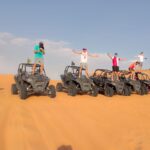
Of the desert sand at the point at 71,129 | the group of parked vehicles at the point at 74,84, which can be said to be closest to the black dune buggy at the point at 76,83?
the group of parked vehicles at the point at 74,84

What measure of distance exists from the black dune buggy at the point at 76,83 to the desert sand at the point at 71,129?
13.2 feet

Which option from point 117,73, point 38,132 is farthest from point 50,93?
point 38,132

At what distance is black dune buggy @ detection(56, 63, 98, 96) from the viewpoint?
1473cm

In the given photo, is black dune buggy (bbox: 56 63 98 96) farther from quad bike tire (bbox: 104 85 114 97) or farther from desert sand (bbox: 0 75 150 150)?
desert sand (bbox: 0 75 150 150)

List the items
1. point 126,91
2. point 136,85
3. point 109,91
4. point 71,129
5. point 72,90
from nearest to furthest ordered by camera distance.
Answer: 1. point 71,129
2. point 72,90
3. point 109,91
4. point 126,91
5. point 136,85

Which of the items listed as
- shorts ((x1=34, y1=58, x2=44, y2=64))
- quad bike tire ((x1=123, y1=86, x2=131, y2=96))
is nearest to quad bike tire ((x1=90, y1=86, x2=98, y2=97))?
quad bike tire ((x1=123, y1=86, x2=131, y2=96))

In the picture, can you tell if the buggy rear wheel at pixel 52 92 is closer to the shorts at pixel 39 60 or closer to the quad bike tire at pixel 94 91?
the shorts at pixel 39 60

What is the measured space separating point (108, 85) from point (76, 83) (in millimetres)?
1947

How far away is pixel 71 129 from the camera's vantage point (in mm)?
7520

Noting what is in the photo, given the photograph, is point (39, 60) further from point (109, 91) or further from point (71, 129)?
point (71, 129)

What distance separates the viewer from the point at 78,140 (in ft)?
21.7

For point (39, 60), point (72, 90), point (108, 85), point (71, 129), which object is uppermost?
point (39, 60)

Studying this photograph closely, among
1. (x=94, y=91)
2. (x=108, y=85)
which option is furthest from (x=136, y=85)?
(x=94, y=91)

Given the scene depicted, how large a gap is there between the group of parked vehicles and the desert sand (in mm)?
2598
